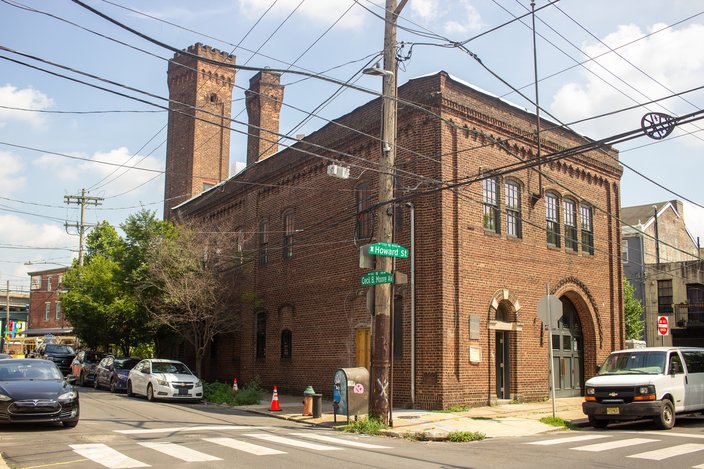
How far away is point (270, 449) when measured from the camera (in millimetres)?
10930

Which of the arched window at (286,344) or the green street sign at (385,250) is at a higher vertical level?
the green street sign at (385,250)

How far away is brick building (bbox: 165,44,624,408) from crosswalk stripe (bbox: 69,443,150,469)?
7.60m

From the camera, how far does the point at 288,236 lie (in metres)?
25.9

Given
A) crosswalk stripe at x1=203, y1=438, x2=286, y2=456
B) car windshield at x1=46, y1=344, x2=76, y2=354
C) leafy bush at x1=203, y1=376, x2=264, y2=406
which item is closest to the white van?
crosswalk stripe at x1=203, y1=438, x2=286, y2=456

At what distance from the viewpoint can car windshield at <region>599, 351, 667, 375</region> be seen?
15258mm

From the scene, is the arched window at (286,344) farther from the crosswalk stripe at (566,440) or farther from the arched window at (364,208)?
the crosswalk stripe at (566,440)

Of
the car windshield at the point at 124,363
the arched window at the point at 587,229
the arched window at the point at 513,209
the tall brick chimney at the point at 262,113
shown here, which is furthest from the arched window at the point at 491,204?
the tall brick chimney at the point at 262,113

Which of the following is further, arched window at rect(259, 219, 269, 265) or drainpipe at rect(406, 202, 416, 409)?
arched window at rect(259, 219, 269, 265)

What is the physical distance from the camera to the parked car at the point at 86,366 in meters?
29.6

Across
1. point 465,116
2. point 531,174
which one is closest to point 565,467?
point 465,116

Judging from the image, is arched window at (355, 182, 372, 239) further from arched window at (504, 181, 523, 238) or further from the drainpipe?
arched window at (504, 181, 523, 238)

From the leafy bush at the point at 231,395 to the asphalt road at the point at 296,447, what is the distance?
16.3 feet

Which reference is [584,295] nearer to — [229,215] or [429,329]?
[429,329]

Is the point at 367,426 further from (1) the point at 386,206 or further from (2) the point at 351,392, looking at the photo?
(1) the point at 386,206
